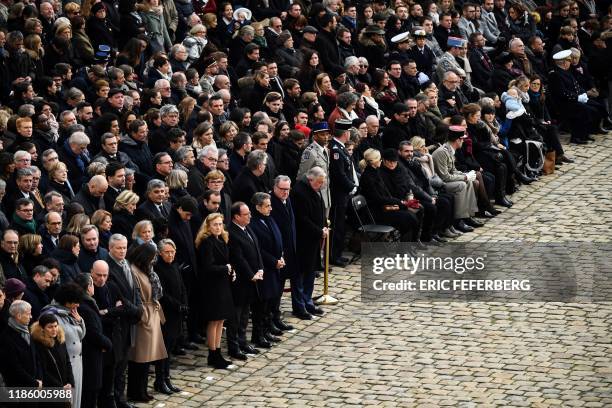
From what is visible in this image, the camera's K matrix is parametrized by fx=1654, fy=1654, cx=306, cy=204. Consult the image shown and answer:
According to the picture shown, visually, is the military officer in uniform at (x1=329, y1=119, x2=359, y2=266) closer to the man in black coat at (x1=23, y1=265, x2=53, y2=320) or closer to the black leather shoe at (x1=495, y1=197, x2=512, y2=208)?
the black leather shoe at (x1=495, y1=197, x2=512, y2=208)

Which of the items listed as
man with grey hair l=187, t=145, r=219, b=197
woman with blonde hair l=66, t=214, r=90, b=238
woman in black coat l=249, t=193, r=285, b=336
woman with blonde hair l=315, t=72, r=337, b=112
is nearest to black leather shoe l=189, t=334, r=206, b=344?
woman in black coat l=249, t=193, r=285, b=336

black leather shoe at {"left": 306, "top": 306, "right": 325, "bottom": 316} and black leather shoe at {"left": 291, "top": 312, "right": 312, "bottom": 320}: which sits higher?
black leather shoe at {"left": 306, "top": 306, "right": 325, "bottom": 316}

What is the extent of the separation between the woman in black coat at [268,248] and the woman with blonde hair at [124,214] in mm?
1628

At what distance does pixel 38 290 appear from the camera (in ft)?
55.7

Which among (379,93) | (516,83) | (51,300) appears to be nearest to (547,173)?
(516,83)

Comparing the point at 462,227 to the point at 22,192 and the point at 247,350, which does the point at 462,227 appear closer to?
the point at 247,350

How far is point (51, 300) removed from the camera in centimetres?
1694

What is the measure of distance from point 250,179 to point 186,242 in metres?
2.24

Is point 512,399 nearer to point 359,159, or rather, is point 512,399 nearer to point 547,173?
point 359,159

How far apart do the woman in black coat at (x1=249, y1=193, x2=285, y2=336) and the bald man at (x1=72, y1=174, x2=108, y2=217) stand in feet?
6.14

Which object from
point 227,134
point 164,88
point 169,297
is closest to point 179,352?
point 169,297

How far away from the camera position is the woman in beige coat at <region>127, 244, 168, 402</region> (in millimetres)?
17859

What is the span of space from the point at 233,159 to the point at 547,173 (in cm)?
768

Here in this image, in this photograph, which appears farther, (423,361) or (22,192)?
(423,361)
